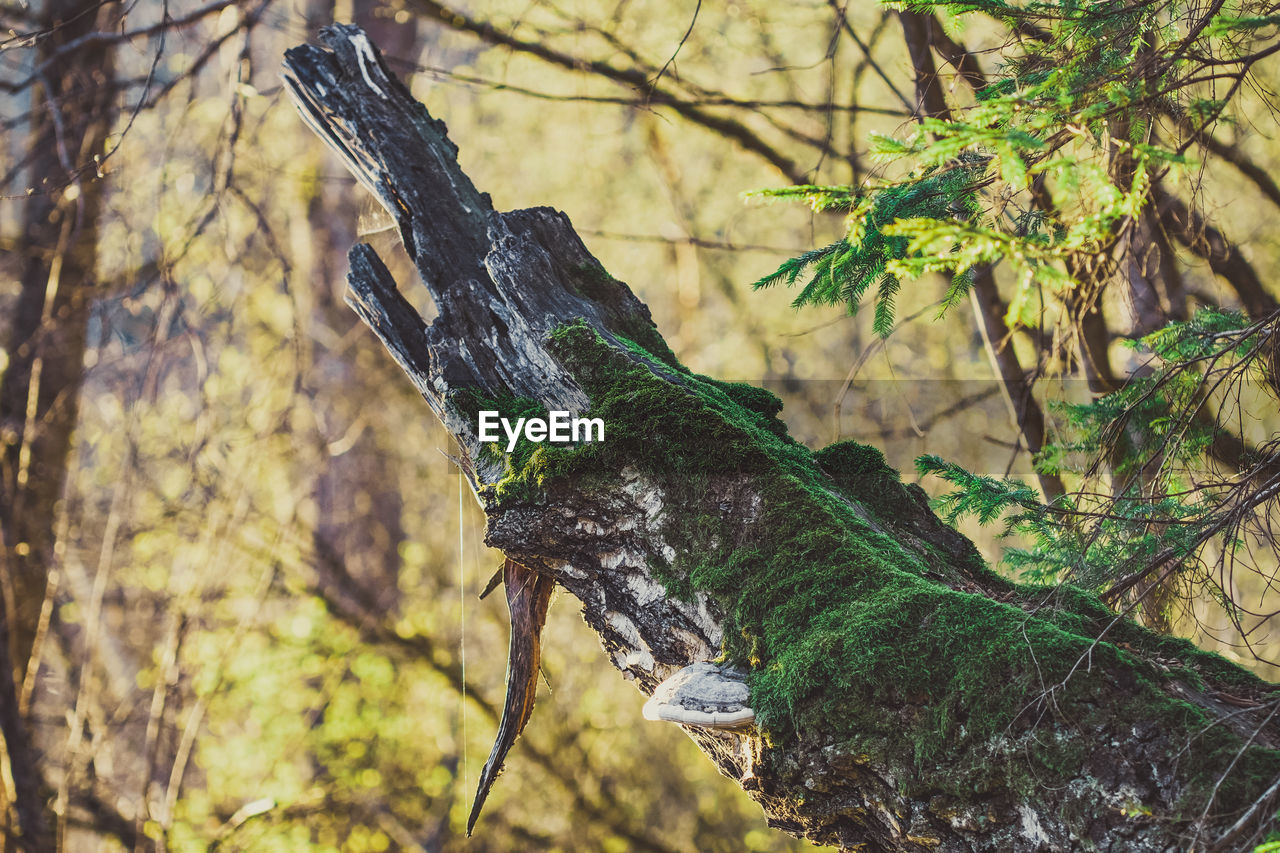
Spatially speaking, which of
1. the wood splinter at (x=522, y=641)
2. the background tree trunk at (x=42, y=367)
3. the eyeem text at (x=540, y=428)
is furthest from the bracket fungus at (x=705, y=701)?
the background tree trunk at (x=42, y=367)

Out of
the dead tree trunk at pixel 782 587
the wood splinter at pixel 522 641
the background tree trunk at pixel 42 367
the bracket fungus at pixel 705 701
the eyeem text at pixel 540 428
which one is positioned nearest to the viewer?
the dead tree trunk at pixel 782 587

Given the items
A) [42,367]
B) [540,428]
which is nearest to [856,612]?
[540,428]

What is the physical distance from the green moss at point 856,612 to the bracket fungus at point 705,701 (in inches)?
1.7

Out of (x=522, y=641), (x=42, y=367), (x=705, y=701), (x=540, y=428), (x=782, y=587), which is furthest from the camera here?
(x=42, y=367)

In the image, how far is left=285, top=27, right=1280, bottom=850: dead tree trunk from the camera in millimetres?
1611

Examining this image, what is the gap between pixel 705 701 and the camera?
1.88 m

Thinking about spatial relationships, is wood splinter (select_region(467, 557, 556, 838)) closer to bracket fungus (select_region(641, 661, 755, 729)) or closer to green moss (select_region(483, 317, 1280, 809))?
green moss (select_region(483, 317, 1280, 809))

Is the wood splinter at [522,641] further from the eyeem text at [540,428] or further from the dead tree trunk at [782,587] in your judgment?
the eyeem text at [540,428]

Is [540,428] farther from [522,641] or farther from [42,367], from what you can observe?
[42,367]

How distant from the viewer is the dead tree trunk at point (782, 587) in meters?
1.61

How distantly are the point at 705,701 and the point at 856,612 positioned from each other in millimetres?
410

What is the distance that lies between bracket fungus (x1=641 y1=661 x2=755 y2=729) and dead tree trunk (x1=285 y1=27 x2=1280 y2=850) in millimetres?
41

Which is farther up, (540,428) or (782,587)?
(540,428)

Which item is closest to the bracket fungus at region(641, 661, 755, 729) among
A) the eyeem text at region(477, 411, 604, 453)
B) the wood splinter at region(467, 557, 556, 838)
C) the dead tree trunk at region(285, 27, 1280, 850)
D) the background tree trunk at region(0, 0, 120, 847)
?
the dead tree trunk at region(285, 27, 1280, 850)
